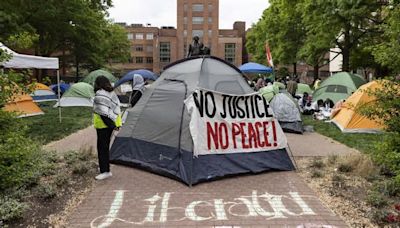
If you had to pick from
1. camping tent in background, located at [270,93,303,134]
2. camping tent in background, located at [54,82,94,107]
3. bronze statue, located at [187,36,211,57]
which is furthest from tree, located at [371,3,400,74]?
camping tent in background, located at [54,82,94,107]

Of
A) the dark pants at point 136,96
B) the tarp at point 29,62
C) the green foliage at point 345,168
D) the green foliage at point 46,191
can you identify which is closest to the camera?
the green foliage at point 46,191

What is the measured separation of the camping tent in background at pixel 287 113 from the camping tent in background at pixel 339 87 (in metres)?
5.60

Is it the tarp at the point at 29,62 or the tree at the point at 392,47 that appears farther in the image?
the tarp at the point at 29,62

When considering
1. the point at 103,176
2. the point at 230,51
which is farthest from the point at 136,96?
the point at 230,51

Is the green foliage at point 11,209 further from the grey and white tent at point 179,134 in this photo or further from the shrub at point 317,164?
the shrub at point 317,164

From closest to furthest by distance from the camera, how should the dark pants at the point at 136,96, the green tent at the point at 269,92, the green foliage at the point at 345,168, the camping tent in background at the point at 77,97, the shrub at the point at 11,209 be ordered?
the shrub at the point at 11,209, the green foliage at the point at 345,168, the dark pants at the point at 136,96, the green tent at the point at 269,92, the camping tent in background at the point at 77,97

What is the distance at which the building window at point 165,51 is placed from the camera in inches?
3425

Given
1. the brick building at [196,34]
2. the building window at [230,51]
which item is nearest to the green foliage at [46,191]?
the brick building at [196,34]

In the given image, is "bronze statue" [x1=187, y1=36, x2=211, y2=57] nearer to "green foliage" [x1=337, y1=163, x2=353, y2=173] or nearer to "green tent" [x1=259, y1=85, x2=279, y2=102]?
"green tent" [x1=259, y1=85, x2=279, y2=102]

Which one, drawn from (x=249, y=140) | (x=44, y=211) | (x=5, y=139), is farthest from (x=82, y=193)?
(x=249, y=140)

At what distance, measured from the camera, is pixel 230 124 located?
6398 millimetres

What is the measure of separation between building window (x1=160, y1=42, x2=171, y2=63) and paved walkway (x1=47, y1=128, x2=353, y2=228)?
82376mm

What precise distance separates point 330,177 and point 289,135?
15.1ft

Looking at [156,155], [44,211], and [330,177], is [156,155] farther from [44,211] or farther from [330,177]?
[330,177]
